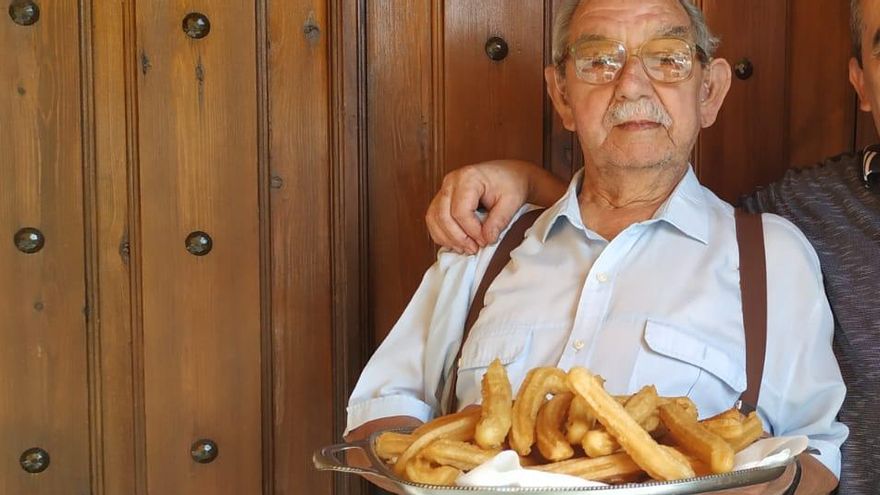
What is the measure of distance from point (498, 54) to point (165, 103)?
0.66 meters

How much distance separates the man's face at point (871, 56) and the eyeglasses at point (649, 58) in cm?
25

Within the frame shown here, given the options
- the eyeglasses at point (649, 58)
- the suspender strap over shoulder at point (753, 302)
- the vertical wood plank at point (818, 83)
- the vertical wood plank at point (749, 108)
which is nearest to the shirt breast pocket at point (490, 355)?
the suspender strap over shoulder at point (753, 302)

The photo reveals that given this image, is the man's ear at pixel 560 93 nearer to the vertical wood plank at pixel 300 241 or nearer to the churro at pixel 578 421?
the vertical wood plank at pixel 300 241

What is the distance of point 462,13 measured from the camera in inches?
74.0

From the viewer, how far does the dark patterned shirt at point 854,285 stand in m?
1.35

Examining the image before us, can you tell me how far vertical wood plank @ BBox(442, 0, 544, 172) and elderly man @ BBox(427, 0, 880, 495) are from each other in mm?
260

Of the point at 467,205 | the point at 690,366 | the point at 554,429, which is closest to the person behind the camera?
the point at 554,429

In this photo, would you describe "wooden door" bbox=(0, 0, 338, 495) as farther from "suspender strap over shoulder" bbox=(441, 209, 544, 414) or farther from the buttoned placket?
the buttoned placket

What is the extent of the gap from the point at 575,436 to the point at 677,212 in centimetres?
62

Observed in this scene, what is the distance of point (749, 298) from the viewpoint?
53.7 inches

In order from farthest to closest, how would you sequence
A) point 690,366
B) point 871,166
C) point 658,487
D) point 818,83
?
1. point 818,83
2. point 871,166
3. point 690,366
4. point 658,487

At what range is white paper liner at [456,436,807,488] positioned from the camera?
33.4 inches

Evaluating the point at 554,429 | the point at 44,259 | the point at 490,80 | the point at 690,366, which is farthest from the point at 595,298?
the point at 44,259

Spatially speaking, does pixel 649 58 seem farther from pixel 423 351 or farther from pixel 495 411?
pixel 495 411
